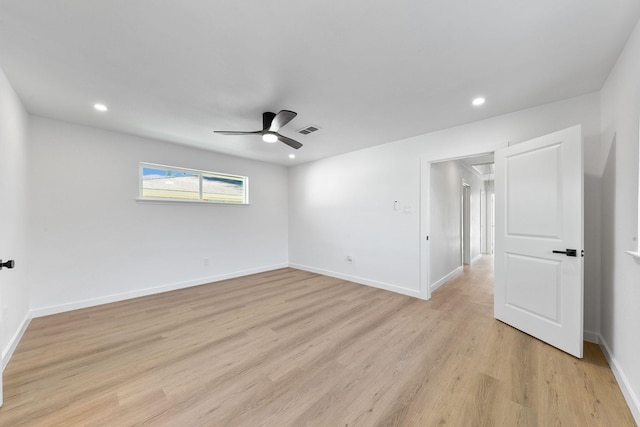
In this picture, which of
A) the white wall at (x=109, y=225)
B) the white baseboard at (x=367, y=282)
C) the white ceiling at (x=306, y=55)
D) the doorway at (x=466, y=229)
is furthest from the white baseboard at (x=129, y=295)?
the doorway at (x=466, y=229)

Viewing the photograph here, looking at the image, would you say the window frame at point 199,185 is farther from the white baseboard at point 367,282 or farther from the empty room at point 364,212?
the white baseboard at point 367,282

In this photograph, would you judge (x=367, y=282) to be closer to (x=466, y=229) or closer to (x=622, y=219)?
(x=622, y=219)

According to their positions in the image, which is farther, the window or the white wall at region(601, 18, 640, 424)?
the window

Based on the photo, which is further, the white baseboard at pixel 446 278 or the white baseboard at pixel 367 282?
the white baseboard at pixel 446 278

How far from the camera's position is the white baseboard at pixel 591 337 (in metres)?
2.37

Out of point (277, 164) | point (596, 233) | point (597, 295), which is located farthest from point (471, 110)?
point (277, 164)

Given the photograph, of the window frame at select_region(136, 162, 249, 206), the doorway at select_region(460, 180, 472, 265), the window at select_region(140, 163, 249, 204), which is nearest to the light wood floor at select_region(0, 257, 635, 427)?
the window frame at select_region(136, 162, 249, 206)

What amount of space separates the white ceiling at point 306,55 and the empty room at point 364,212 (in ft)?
0.06

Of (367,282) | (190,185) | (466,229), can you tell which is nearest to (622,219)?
(367,282)

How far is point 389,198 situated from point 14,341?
468 cm

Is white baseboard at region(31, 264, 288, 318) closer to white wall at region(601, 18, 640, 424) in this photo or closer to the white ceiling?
the white ceiling

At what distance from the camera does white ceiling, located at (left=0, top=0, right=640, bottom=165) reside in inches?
58.1

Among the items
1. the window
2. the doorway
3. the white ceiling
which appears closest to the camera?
the white ceiling

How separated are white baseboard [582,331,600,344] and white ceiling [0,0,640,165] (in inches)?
93.7
